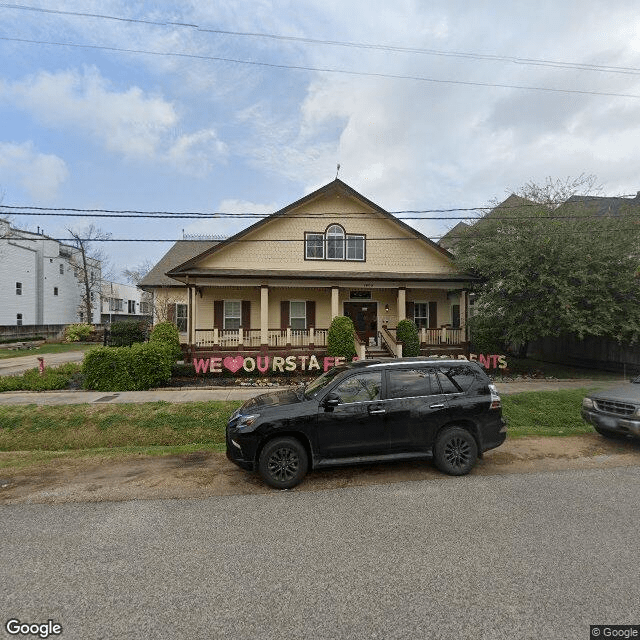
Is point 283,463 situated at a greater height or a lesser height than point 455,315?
lesser

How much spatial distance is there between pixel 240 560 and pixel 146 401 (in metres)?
7.78

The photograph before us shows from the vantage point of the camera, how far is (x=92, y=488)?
203 inches

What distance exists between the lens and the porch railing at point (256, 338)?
15326mm

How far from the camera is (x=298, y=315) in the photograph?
1750cm

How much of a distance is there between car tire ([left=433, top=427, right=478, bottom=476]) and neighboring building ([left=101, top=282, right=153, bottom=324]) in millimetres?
49228

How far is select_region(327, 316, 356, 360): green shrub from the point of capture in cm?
1421

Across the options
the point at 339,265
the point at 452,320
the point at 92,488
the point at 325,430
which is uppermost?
the point at 339,265

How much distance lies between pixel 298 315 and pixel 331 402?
1228cm

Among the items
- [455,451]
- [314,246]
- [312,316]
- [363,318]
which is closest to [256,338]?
[312,316]

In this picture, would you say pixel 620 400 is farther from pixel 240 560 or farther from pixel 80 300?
pixel 80 300

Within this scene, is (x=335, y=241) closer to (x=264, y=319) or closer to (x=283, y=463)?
(x=264, y=319)

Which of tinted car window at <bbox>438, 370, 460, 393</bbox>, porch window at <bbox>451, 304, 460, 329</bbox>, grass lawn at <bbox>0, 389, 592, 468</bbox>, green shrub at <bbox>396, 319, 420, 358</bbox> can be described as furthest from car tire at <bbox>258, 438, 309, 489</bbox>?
porch window at <bbox>451, 304, 460, 329</bbox>

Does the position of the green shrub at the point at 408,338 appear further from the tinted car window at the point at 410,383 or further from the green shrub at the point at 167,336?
the tinted car window at the point at 410,383

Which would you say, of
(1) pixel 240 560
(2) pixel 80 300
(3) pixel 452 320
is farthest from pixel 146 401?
(2) pixel 80 300
